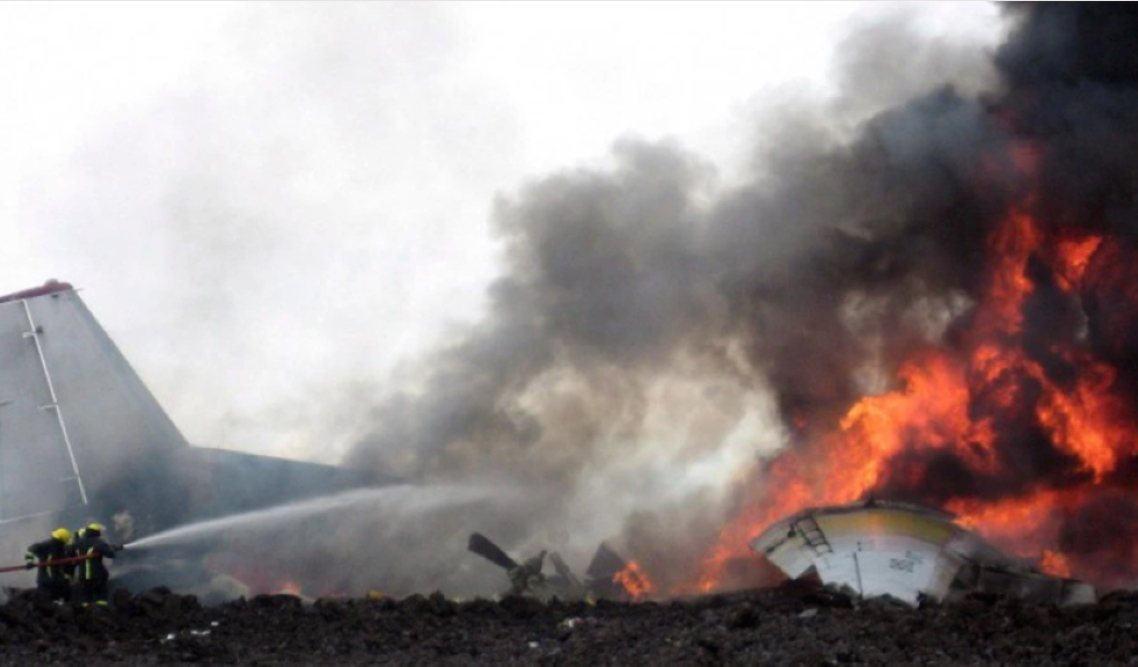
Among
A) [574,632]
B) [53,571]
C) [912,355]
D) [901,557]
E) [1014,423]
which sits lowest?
[574,632]

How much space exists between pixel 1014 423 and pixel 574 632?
7.35 m

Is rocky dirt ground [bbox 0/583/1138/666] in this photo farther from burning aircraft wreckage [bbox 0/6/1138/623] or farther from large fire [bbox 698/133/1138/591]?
large fire [bbox 698/133/1138/591]

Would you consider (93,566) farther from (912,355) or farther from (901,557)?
(912,355)

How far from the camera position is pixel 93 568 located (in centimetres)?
1700

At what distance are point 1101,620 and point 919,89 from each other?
385 inches

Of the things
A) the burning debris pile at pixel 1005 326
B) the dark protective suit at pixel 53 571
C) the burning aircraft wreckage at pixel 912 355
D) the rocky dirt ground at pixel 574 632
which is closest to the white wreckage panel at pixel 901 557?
the rocky dirt ground at pixel 574 632

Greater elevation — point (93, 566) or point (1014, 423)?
point (1014, 423)

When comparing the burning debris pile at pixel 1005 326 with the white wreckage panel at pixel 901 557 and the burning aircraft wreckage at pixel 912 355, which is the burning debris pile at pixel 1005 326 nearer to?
the burning aircraft wreckage at pixel 912 355

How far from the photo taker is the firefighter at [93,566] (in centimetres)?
1697

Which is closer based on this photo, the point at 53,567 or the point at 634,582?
the point at 53,567

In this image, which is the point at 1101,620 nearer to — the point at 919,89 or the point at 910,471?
the point at 910,471

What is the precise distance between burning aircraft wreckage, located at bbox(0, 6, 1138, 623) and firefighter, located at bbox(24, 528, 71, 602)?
5.92 feet

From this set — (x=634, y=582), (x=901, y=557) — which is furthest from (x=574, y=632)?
(x=634, y=582)

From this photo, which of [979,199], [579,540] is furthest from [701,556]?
[979,199]
